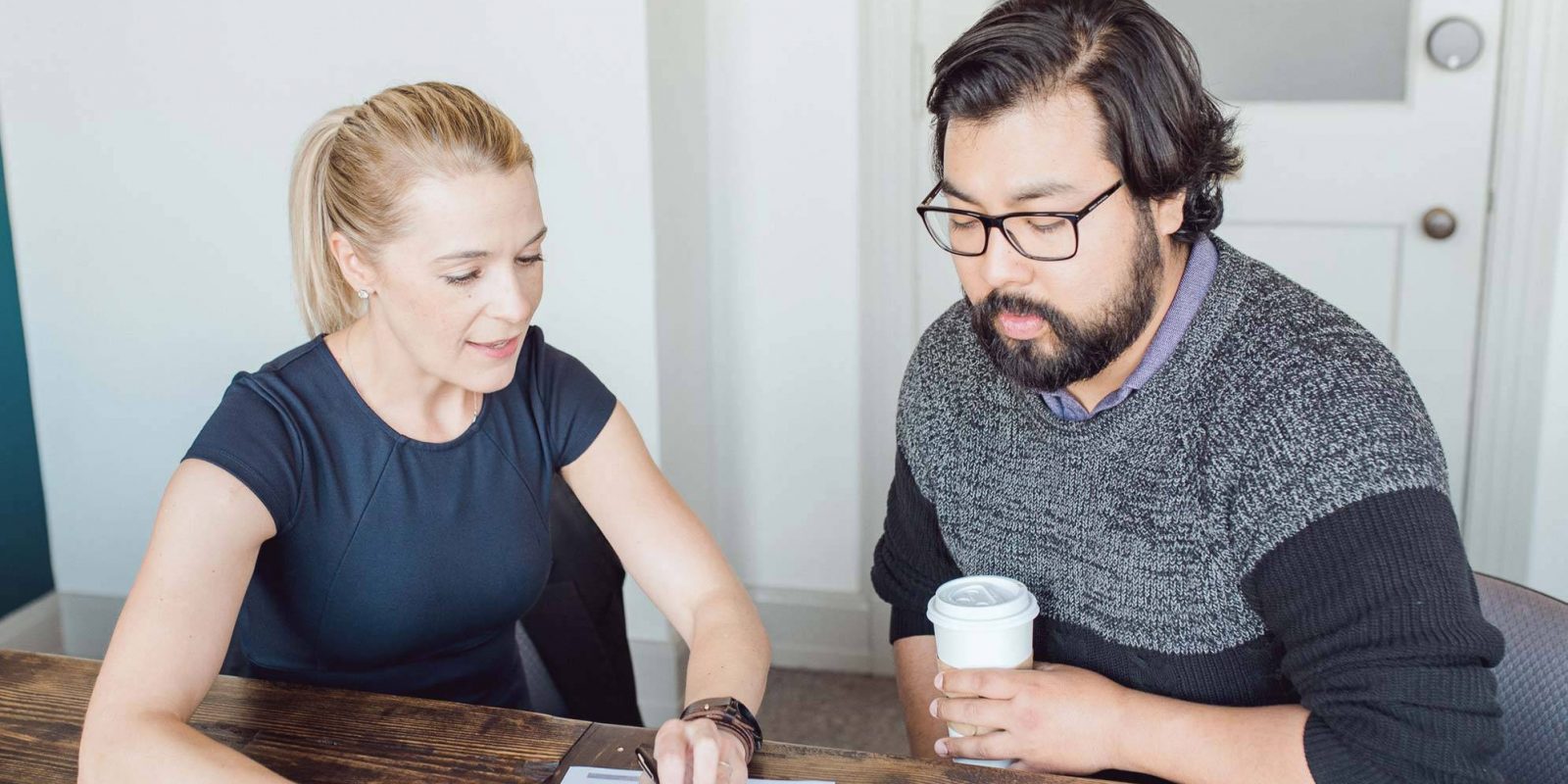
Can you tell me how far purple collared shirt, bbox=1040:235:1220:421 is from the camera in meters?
1.37

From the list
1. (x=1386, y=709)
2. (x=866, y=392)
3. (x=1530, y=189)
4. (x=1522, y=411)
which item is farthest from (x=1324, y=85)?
(x=1386, y=709)

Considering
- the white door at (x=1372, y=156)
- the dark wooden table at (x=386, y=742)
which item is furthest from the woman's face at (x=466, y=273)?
the white door at (x=1372, y=156)

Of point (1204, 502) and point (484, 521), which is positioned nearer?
point (1204, 502)

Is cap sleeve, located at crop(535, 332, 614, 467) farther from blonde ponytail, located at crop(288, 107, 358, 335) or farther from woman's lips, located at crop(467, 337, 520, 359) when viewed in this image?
blonde ponytail, located at crop(288, 107, 358, 335)

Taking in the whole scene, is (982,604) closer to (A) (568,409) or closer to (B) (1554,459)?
(A) (568,409)

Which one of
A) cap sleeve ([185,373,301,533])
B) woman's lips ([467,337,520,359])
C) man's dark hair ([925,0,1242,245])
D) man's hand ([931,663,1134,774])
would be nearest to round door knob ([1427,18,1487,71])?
man's dark hair ([925,0,1242,245])

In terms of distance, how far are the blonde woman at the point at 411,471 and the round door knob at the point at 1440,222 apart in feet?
5.04

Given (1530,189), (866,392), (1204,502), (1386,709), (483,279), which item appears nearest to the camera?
(1386,709)

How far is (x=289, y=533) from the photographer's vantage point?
59.7 inches

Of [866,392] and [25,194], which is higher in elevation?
[25,194]

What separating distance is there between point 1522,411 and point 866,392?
119cm

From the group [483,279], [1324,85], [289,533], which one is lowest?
[289,533]

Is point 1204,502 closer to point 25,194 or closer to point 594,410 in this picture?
point 594,410

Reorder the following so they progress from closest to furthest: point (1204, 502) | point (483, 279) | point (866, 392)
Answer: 1. point (1204, 502)
2. point (483, 279)
3. point (866, 392)
